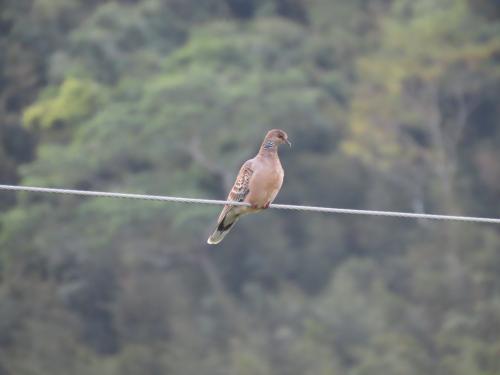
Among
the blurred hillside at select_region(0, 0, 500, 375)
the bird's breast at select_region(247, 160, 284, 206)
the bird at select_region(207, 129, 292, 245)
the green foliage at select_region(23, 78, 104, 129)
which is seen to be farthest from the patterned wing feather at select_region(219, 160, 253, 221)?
the green foliage at select_region(23, 78, 104, 129)

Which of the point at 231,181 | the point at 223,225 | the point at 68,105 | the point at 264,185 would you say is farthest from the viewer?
the point at 68,105

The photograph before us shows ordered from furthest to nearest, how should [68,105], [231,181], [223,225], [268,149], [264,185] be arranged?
1. [68,105]
2. [231,181]
3. [223,225]
4. [268,149]
5. [264,185]

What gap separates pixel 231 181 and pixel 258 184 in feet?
60.0

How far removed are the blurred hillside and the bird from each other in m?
16.0

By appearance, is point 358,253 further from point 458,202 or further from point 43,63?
point 43,63

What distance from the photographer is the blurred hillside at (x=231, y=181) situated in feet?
83.8

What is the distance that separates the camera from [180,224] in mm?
26969

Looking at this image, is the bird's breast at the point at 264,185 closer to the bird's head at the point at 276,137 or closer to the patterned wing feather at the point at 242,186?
the patterned wing feather at the point at 242,186

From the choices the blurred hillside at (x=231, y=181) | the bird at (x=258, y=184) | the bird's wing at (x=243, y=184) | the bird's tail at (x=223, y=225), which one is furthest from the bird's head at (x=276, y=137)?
the blurred hillside at (x=231, y=181)

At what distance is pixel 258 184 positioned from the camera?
781 cm

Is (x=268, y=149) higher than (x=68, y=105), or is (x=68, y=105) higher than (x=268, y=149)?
(x=68, y=105)

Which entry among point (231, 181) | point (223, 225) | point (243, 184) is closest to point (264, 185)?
point (243, 184)

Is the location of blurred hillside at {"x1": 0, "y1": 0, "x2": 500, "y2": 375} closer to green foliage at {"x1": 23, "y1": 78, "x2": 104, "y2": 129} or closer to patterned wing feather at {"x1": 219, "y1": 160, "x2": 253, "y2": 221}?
green foliage at {"x1": 23, "y1": 78, "x2": 104, "y2": 129}

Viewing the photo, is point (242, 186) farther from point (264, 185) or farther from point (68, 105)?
point (68, 105)
